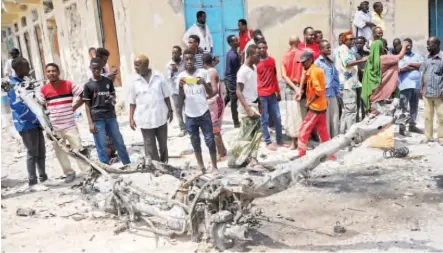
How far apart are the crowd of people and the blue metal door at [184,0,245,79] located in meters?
2.53

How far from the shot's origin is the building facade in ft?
30.3

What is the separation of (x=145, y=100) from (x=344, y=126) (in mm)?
→ 3207

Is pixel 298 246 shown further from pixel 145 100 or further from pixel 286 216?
pixel 145 100

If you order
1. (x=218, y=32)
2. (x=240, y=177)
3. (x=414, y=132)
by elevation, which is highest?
(x=218, y=32)

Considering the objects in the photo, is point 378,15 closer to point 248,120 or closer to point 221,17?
point 221,17

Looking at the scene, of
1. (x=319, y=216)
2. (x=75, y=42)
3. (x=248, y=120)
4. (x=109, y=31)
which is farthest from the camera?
(x=75, y=42)

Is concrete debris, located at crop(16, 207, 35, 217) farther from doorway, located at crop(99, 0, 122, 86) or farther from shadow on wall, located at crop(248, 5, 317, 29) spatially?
shadow on wall, located at crop(248, 5, 317, 29)

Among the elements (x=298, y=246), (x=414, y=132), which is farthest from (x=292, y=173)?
(x=414, y=132)

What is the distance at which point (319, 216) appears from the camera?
4.22 m

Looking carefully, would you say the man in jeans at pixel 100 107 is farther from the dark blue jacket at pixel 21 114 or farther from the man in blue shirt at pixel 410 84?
the man in blue shirt at pixel 410 84

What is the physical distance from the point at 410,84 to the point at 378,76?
3.19ft

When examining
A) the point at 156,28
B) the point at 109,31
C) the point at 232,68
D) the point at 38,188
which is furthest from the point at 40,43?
the point at 38,188

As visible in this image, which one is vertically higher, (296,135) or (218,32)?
(218,32)

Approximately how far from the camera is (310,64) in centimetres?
573
